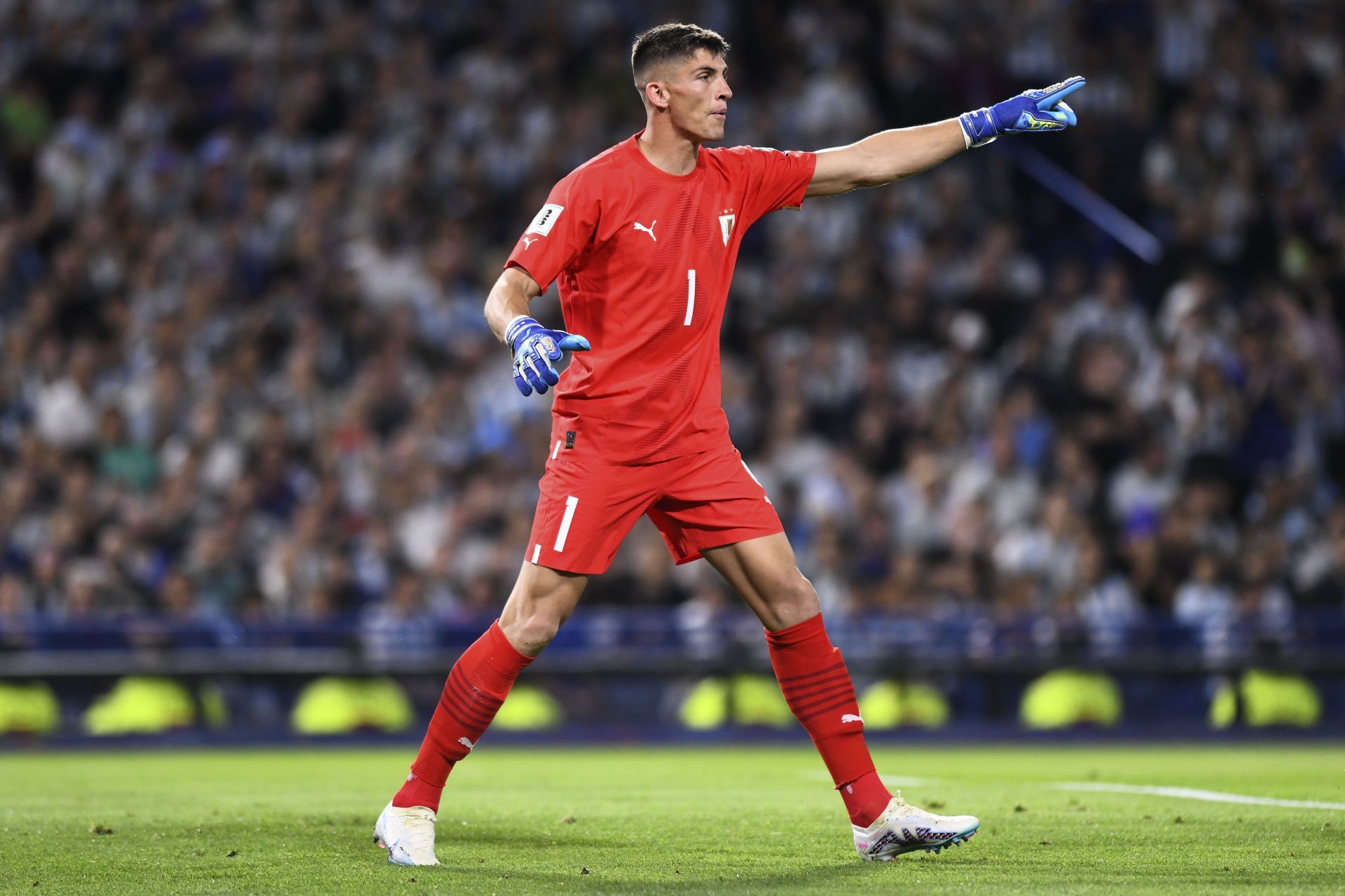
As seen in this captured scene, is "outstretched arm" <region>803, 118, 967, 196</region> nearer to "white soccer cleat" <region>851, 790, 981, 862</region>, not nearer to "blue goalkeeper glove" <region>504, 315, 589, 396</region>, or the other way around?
"blue goalkeeper glove" <region>504, 315, 589, 396</region>

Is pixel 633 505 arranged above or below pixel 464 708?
above

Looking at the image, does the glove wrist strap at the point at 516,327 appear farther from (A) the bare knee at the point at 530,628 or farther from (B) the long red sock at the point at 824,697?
(B) the long red sock at the point at 824,697

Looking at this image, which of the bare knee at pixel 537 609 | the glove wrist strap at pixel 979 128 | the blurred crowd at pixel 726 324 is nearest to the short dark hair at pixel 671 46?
the glove wrist strap at pixel 979 128

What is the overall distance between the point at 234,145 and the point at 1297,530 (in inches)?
381

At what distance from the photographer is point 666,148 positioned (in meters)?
6.07

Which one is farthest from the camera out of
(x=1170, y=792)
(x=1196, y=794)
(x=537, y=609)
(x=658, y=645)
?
(x=658, y=645)

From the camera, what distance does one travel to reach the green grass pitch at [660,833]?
16.9 ft

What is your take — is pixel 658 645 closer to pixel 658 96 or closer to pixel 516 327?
pixel 658 96

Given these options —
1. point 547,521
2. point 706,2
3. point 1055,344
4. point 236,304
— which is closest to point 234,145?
point 236,304

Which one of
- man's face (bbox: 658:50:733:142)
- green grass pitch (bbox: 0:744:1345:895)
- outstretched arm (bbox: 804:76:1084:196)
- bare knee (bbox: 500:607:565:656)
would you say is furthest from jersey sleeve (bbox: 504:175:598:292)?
green grass pitch (bbox: 0:744:1345:895)

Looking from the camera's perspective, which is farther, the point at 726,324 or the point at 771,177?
the point at 726,324

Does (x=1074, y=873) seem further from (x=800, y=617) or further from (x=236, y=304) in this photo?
(x=236, y=304)

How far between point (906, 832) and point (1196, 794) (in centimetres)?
268

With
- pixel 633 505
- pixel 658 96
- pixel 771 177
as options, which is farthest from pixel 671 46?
pixel 633 505
